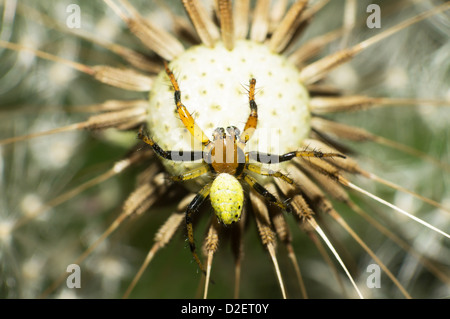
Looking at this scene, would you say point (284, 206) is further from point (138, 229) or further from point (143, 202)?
point (138, 229)

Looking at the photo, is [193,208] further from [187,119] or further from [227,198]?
[187,119]

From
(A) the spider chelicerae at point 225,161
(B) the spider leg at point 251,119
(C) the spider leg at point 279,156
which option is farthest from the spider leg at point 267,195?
(B) the spider leg at point 251,119

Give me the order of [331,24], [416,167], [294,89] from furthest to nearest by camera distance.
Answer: [331,24]
[416,167]
[294,89]

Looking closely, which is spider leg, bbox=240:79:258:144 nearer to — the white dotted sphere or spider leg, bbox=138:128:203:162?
the white dotted sphere

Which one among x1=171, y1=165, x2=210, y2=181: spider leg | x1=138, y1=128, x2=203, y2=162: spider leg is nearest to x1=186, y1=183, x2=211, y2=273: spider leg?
x1=171, y1=165, x2=210, y2=181: spider leg

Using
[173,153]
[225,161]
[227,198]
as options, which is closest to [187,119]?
[173,153]

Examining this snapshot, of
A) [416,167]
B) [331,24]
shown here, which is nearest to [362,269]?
[416,167]
